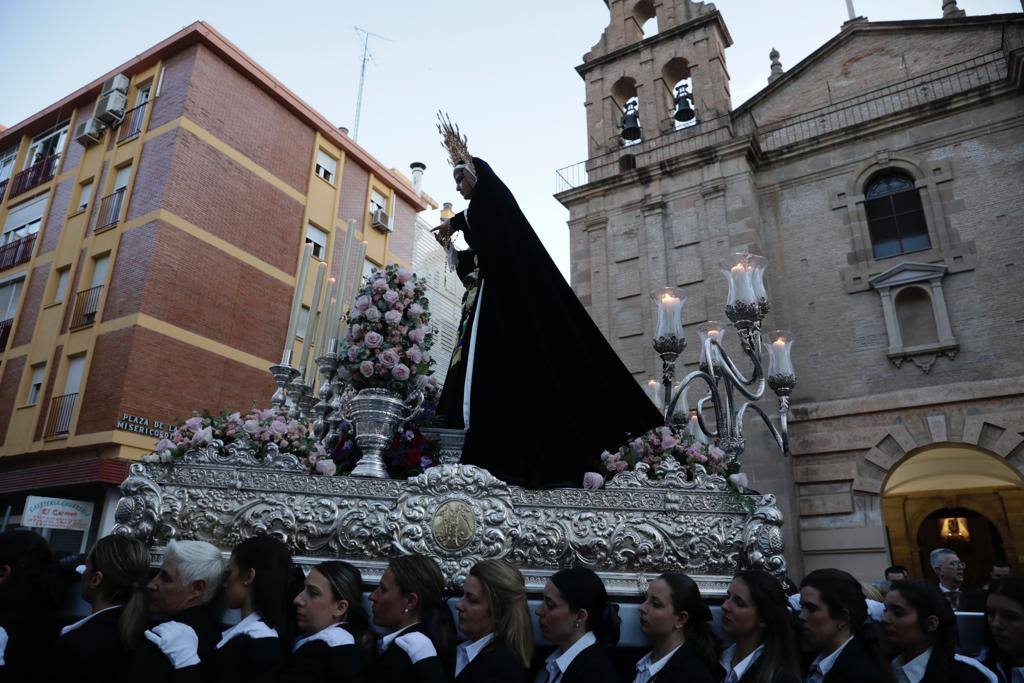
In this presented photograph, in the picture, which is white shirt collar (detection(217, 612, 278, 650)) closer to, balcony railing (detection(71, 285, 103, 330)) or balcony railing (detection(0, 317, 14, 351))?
balcony railing (detection(71, 285, 103, 330))

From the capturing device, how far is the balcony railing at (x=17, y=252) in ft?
54.2

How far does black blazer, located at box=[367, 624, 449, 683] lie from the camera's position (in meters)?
2.39

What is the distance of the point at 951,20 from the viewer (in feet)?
40.7

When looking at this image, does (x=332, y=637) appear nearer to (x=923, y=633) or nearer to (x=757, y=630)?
(x=757, y=630)

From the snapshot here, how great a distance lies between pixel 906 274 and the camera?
10992mm

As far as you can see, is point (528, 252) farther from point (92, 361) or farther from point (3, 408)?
point (3, 408)

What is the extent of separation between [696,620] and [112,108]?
681 inches

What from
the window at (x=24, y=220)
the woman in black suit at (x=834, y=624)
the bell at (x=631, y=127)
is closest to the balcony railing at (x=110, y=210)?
the window at (x=24, y=220)

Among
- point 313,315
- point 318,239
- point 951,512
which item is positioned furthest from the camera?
point 318,239

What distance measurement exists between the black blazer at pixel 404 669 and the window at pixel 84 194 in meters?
16.7

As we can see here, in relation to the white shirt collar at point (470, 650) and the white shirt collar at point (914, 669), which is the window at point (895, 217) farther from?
the white shirt collar at point (470, 650)

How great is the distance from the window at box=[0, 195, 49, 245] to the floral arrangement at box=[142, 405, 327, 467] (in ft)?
54.7

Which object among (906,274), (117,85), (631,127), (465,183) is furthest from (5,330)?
(906,274)

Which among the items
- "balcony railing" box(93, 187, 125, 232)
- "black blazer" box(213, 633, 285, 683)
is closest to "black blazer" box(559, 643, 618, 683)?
"black blazer" box(213, 633, 285, 683)
